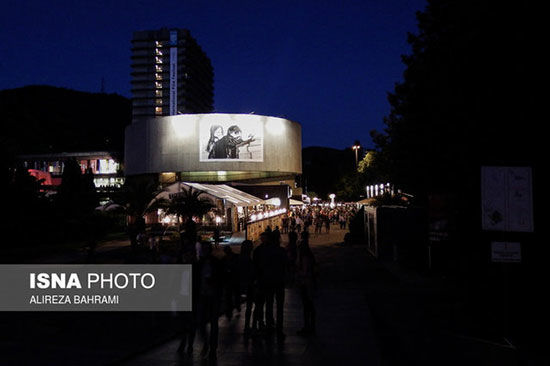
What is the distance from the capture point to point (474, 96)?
13781mm

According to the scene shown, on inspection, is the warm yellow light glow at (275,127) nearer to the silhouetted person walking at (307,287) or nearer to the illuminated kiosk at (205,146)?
the illuminated kiosk at (205,146)

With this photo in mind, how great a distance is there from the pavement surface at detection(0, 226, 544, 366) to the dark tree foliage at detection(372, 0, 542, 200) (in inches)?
176

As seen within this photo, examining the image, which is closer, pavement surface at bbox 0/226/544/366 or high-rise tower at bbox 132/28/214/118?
pavement surface at bbox 0/226/544/366

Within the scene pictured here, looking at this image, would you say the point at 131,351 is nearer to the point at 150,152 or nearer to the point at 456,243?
the point at 456,243

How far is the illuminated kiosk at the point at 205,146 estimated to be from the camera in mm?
59625

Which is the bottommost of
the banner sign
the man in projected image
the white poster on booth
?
the white poster on booth

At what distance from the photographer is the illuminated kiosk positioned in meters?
59.6

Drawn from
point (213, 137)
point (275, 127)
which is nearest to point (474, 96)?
point (213, 137)

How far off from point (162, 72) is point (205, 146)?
87.3m

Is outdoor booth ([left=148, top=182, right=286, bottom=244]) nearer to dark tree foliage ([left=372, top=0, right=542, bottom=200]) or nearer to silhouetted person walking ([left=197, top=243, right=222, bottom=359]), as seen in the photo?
dark tree foliage ([left=372, top=0, right=542, bottom=200])

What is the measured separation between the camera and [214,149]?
5956cm

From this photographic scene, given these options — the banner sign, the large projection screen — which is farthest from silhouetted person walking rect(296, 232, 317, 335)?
the banner sign

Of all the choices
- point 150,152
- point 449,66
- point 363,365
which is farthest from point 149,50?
point 363,365
